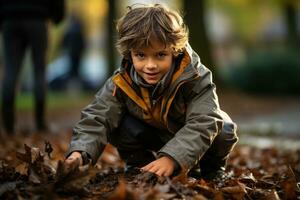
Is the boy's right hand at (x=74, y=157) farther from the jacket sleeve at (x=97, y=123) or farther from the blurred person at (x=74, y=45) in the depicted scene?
the blurred person at (x=74, y=45)

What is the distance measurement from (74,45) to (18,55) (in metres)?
12.9

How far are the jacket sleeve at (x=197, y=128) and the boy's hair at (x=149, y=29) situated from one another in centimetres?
31

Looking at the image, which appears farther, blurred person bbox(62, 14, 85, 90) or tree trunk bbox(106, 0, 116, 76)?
blurred person bbox(62, 14, 85, 90)

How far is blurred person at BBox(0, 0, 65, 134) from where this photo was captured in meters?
6.90

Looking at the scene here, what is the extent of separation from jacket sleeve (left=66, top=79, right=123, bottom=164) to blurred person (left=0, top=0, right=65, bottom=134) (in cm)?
345

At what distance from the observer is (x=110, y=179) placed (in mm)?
3408

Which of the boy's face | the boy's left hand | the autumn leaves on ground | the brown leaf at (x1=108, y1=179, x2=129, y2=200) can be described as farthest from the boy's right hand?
the brown leaf at (x1=108, y1=179, x2=129, y2=200)

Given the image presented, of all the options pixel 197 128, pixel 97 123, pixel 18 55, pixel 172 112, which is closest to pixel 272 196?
pixel 197 128

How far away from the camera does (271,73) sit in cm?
1911

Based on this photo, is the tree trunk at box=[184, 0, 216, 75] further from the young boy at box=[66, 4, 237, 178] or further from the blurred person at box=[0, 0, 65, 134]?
the young boy at box=[66, 4, 237, 178]

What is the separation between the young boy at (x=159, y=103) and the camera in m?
3.38

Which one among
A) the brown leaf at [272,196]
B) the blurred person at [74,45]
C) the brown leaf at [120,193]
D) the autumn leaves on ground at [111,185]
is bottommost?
the blurred person at [74,45]

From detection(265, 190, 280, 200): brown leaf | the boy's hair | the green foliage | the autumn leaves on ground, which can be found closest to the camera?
the autumn leaves on ground

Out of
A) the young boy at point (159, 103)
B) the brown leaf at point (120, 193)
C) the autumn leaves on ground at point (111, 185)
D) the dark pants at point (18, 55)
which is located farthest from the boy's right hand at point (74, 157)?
the dark pants at point (18, 55)
